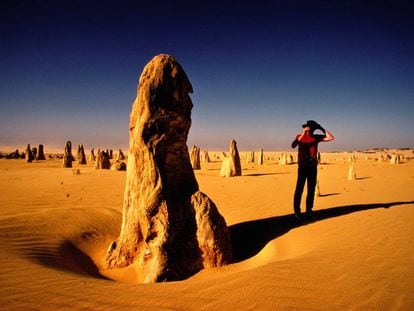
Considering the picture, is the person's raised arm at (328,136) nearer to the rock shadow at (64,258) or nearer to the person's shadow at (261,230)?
the person's shadow at (261,230)

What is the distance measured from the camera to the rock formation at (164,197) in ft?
15.3

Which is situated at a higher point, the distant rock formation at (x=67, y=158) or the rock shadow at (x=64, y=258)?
the distant rock formation at (x=67, y=158)

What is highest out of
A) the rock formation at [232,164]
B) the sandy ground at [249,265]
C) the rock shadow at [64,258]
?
the rock formation at [232,164]

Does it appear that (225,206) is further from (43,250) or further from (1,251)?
(1,251)

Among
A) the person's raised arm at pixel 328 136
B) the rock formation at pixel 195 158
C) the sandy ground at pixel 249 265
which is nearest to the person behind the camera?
the sandy ground at pixel 249 265

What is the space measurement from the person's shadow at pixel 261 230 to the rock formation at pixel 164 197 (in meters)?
0.87

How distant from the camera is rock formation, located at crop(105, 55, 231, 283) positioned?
15.3ft

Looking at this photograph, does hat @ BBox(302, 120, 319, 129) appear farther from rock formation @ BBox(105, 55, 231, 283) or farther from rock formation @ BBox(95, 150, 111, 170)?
rock formation @ BBox(95, 150, 111, 170)

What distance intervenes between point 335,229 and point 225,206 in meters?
4.51

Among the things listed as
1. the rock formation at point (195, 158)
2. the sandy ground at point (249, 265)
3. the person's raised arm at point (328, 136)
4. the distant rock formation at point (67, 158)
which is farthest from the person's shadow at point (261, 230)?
the distant rock formation at point (67, 158)

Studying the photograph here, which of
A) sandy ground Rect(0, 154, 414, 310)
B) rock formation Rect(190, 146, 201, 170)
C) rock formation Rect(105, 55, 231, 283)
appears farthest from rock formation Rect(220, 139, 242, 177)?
rock formation Rect(105, 55, 231, 283)

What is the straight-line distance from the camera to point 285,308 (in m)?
2.54

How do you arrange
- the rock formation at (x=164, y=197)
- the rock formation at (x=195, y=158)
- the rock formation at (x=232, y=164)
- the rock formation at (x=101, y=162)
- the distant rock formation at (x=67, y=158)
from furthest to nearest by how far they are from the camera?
1. the distant rock formation at (x=67, y=158)
2. the rock formation at (x=195, y=158)
3. the rock formation at (x=101, y=162)
4. the rock formation at (x=232, y=164)
5. the rock formation at (x=164, y=197)

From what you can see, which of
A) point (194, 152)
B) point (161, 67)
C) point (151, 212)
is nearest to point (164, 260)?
point (151, 212)
